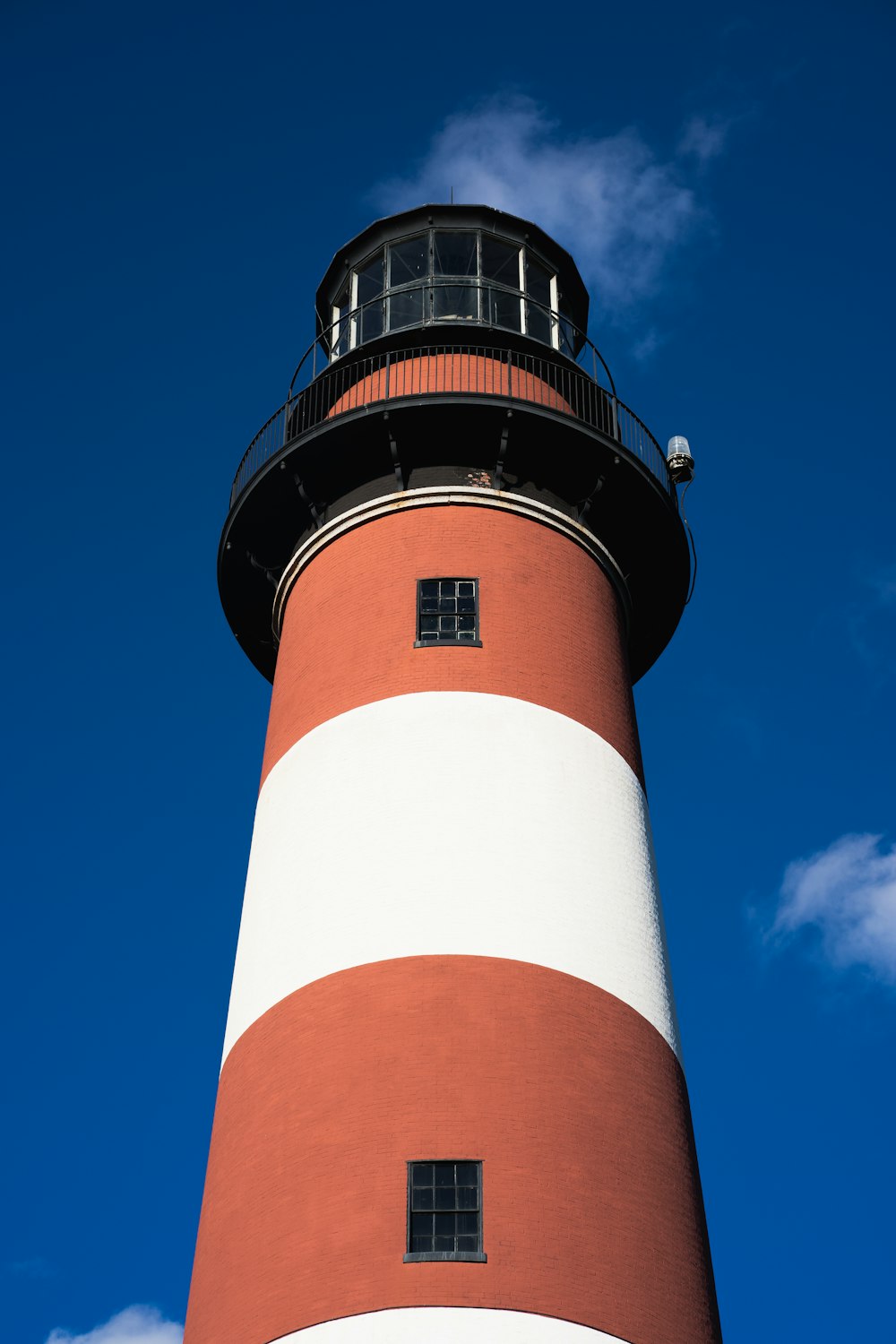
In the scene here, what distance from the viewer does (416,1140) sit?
14.5 metres

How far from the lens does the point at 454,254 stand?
2409 cm

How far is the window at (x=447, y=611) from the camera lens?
19141 millimetres

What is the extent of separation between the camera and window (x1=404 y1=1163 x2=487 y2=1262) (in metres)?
13.8

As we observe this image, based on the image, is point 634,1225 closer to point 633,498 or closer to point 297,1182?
point 297,1182

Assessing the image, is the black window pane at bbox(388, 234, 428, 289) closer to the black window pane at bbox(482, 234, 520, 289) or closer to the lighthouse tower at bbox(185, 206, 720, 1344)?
the lighthouse tower at bbox(185, 206, 720, 1344)

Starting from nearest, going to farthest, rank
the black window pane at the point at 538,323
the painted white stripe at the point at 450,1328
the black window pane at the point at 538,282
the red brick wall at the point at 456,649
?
the painted white stripe at the point at 450,1328 → the red brick wall at the point at 456,649 → the black window pane at the point at 538,323 → the black window pane at the point at 538,282

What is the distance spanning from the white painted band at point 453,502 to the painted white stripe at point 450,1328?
10.7 meters

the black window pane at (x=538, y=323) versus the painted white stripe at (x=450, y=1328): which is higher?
the black window pane at (x=538, y=323)

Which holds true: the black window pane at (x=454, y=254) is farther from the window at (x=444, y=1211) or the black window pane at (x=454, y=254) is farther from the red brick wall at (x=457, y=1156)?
the window at (x=444, y=1211)

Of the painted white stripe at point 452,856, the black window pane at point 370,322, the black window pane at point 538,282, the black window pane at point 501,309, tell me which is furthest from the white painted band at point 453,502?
the black window pane at point 538,282

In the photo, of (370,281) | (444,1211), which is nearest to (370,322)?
(370,281)

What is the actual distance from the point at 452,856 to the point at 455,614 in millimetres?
3843

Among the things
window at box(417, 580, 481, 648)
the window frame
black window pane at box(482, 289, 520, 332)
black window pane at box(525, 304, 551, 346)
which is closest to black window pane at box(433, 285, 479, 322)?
black window pane at box(482, 289, 520, 332)

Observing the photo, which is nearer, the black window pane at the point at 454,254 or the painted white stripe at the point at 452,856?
the painted white stripe at the point at 452,856
